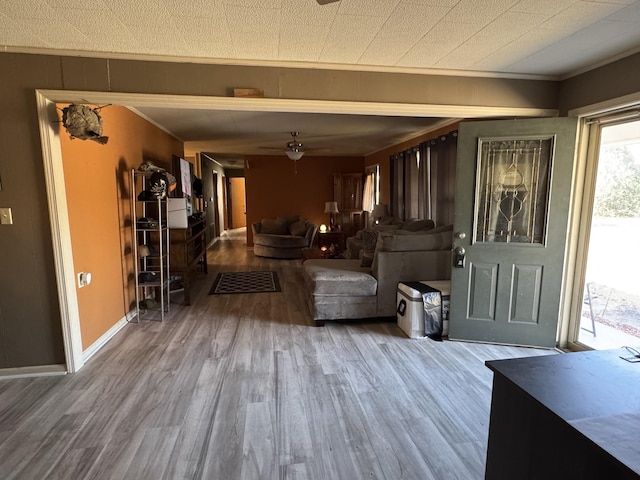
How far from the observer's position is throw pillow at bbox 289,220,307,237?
24.8 ft

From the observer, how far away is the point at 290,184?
27.8 feet

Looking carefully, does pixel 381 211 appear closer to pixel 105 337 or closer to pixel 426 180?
pixel 426 180

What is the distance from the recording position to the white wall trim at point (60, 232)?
7.92 ft

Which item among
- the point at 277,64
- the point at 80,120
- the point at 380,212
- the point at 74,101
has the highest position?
the point at 277,64

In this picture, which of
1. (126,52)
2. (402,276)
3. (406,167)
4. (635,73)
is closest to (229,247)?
(406,167)

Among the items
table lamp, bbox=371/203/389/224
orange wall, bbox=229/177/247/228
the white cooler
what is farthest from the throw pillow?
orange wall, bbox=229/177/247/228

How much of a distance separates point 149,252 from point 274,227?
393cm

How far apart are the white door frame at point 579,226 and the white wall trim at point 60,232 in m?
4.05

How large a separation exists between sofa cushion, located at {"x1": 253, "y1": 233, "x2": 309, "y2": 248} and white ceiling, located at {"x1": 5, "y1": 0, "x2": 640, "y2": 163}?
4.80m

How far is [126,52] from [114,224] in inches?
70.8

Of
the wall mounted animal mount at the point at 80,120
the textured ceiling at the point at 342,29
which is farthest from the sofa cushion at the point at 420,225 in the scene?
the wall mounted animal mount at the point at 80,120

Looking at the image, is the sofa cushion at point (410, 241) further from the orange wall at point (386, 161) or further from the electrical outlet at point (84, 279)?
the electrical outlet at point (84, 279)

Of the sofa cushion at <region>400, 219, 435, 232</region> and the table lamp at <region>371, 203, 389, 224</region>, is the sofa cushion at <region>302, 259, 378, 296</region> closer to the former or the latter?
the sofa cushion at <region>400, 219, 435, 232</region>

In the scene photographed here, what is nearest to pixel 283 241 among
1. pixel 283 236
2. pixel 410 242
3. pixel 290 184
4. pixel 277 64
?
pixel 283 236
